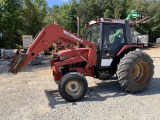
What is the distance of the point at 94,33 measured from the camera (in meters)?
7.21

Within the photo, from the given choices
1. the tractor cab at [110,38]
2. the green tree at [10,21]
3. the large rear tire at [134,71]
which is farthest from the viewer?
the green tree at [10,21]

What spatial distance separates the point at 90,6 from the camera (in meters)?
31.8

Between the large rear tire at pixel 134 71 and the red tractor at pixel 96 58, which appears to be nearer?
the red tractor at pixel 96 58

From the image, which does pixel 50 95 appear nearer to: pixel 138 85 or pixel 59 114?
pixel 59 114

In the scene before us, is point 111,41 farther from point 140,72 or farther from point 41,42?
point 41,42

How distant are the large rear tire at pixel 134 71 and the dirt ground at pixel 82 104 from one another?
25 cm

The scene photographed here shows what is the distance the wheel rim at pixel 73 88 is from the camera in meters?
6.10

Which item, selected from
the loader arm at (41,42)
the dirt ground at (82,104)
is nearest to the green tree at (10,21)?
the dirt ground at (82,104)

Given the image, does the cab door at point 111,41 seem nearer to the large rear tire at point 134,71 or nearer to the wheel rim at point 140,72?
the large rear tire at point 134,71

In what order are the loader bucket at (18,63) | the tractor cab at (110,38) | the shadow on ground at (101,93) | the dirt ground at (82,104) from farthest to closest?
1. the tractor cab at (110,38)
2. the shadow on ground at (101,93)
3. the loader bucket at (18,63)
4. the dirt ground at (82,104)

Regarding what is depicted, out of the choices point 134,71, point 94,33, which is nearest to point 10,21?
point 94,33

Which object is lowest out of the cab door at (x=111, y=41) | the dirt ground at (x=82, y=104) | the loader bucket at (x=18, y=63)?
the dirt ground at (x=82, y=104)

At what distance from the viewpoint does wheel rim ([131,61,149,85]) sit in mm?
6941

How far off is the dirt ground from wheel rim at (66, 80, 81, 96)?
0.29 m
